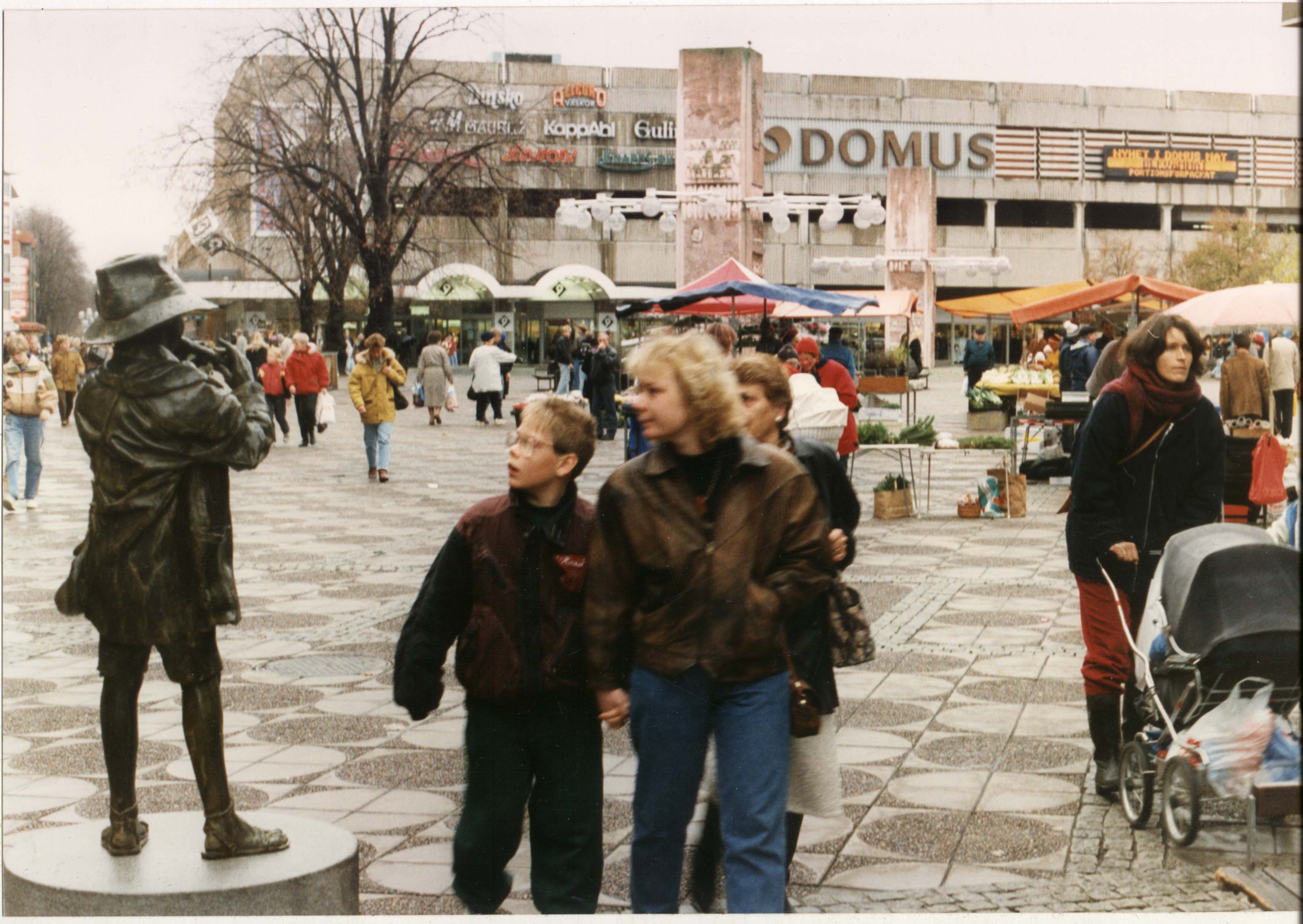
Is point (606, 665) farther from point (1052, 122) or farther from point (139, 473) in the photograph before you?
point (1052, 122)

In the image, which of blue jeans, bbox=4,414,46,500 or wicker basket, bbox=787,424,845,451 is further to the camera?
blue jeans, bbox=4,414,46,500

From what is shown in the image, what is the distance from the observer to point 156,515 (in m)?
4.06

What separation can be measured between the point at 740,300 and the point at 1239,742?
1618cm

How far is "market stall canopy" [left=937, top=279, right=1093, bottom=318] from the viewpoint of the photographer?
20547mm

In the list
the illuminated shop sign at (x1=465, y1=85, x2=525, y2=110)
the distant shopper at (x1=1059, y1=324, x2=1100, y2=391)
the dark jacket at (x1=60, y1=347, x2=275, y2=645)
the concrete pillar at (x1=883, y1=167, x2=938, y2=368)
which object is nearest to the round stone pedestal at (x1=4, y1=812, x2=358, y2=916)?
the dark jacket at (x1=60, y1=347, x2=275, y2=645)

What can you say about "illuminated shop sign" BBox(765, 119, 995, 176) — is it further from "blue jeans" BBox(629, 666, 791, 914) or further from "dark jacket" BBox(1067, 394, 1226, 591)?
"blue jeans" BBox(629, 666, 791, 914)

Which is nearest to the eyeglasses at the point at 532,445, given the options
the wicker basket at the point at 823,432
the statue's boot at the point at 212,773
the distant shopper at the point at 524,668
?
the distant shopper at the point at 524,668

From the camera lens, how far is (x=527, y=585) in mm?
3824

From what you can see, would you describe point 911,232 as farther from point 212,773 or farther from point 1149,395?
point 212,773

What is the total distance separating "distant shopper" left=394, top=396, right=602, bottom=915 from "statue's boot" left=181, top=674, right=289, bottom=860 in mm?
649

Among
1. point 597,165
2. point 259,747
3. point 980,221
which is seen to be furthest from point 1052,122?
point 259,747

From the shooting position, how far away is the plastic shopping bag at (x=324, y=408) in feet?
72.1

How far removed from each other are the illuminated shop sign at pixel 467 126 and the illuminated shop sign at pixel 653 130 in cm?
2378

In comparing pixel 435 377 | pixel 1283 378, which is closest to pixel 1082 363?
pixel 1283 378
